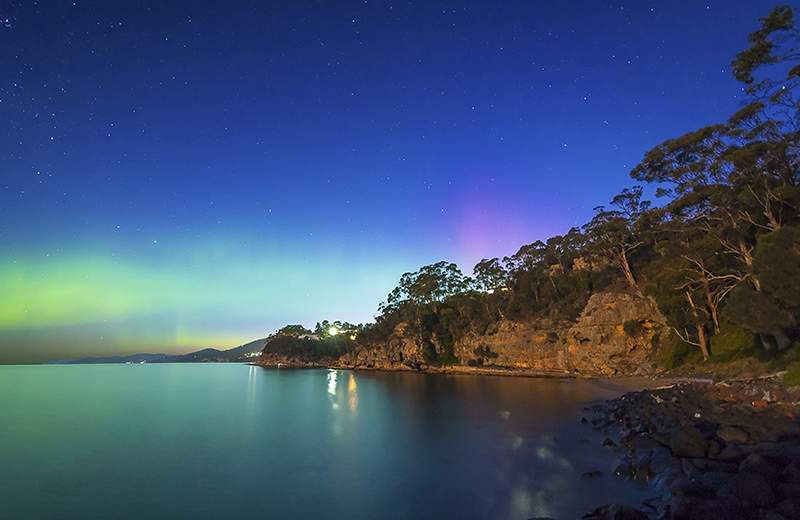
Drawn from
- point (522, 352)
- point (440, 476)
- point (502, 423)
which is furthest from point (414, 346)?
point (440, 476)

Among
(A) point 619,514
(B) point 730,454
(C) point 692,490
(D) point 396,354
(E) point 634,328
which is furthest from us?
(D) point 396,354

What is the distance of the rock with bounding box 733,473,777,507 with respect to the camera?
9.12 m

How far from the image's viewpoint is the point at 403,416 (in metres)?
32.8

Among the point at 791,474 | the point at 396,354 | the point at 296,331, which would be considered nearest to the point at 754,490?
the point at 791,474

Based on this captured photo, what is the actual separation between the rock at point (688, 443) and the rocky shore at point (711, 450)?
0.03 metres

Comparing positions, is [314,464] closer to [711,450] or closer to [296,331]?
[711,450]

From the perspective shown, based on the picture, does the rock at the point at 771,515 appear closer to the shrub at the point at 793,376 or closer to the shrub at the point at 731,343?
the shrub at the point at 793,376

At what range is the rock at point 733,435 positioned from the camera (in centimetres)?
1457

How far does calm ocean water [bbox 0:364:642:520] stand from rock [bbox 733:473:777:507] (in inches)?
110

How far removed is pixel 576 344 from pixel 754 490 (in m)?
54.7

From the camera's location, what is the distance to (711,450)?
1401cm

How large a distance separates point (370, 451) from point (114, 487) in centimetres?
1109

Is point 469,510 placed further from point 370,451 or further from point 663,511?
point 370,451

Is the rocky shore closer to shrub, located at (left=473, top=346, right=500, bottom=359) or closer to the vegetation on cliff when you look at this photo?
the vegetation on cliff
